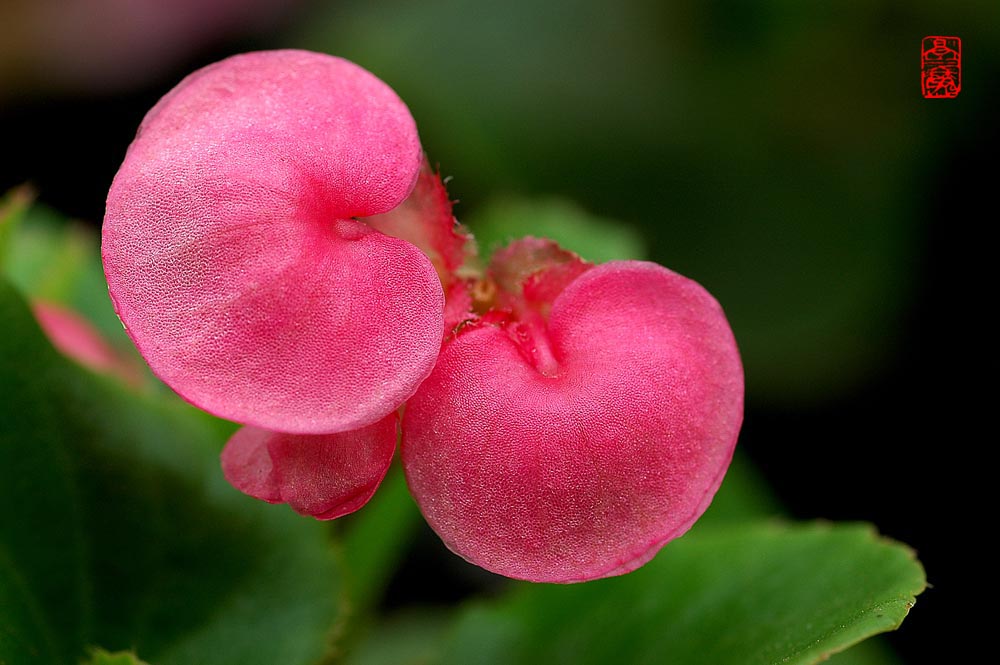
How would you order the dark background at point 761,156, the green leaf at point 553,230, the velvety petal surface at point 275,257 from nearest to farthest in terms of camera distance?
the velvety petal surface at point 275,257 < the green leaf at point 553,230 < the dark background at point 761,156

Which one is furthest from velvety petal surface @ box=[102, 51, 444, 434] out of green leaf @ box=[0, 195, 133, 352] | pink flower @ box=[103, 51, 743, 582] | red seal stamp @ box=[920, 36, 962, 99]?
red seal stamp @ box=[920, 36, 962, 99]

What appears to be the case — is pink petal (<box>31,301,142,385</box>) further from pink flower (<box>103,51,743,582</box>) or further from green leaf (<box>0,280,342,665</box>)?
pink flower (<box>103,51,743,582</box>)

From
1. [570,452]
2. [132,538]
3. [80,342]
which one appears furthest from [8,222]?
[570,452]

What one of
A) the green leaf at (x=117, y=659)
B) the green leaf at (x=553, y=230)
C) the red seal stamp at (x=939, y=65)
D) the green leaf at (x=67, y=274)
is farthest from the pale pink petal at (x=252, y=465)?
the red seal stamp at (x=939, y=65)

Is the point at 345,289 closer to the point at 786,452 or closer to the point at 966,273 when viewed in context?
the point at 786,452

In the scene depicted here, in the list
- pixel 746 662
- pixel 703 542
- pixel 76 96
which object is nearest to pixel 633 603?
pixel 703 542

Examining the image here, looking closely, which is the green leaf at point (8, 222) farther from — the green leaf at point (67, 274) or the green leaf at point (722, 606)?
the green leaf at point (722, 606)

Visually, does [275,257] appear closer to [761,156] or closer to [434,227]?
[434,227]

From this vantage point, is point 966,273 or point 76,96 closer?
point 966,273
